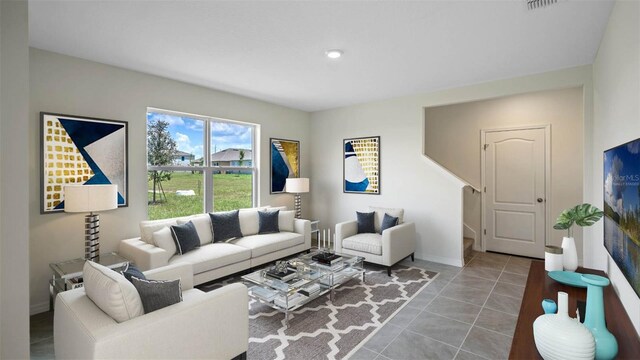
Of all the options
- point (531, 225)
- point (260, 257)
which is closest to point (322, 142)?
point (260, 257)

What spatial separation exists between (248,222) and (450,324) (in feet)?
9.45

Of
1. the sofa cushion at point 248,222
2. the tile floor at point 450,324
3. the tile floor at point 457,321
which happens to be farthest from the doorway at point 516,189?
the sofa cushion at point 248,222

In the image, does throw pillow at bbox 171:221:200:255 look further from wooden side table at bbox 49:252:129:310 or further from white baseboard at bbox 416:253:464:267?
white baseboard at bbox 416:253:464:267

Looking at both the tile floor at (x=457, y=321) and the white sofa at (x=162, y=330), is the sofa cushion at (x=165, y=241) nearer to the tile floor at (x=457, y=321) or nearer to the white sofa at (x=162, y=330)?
the white sofa at (x=162, y=330)

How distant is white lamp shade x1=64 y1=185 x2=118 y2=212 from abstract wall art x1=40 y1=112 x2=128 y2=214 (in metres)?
0.40

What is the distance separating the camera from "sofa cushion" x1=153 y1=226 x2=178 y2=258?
126 inches

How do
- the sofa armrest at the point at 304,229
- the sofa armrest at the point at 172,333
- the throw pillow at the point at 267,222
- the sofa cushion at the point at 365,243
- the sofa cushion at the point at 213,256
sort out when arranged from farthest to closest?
the sofa armrest at the point at 304,229
the throw pillow at the point at 267,222
the sofa cushion at the point at 365,243
the sofa cushion at the point at 213,256
the sofa armrest at the point at 172,333

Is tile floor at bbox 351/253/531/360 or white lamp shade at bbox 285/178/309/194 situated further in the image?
white lamp shade at bbox 285/178/309/194

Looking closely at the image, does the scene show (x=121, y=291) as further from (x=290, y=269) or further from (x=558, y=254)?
(x=558, y=254)

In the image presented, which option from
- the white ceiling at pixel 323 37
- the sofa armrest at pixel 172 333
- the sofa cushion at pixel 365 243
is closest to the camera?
the sofa armrest at pixel 172 333

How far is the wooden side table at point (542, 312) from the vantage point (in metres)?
1.34

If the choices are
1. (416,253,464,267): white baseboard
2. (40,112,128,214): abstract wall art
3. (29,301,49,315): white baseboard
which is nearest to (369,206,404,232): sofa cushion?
(416,253,464,267): white baseboard

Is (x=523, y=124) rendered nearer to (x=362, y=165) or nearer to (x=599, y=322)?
(x=362, y=165)

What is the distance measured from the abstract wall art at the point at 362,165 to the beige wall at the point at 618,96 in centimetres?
279
